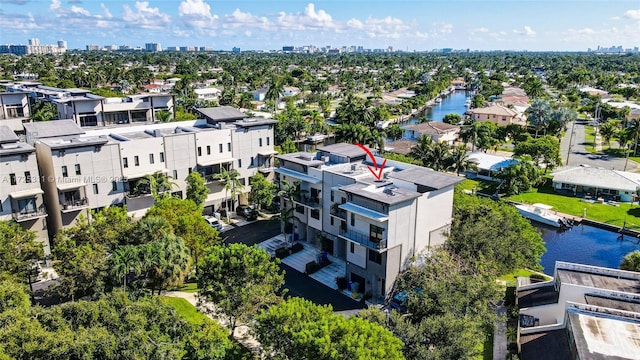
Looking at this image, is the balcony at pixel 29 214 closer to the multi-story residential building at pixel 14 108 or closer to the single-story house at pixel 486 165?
the multi-story residential building at pixel 14 108

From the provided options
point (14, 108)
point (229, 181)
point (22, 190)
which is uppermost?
point (14, 108)

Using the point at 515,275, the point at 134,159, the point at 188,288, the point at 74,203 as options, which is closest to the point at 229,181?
the point at 134,159

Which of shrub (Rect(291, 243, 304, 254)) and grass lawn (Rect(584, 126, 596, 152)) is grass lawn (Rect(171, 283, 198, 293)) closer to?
shrub (Rect(291, 243, 304, 254))

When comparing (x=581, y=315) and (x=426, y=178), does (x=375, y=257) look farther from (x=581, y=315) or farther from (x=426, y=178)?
(x=581, y=315)

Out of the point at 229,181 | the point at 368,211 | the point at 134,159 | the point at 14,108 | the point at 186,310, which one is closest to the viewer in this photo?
the point at 186,310

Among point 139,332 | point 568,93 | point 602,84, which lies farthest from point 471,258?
point 602,84

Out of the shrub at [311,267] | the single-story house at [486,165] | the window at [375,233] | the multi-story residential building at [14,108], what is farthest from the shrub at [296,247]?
the multi-story residential building at [14,108]
